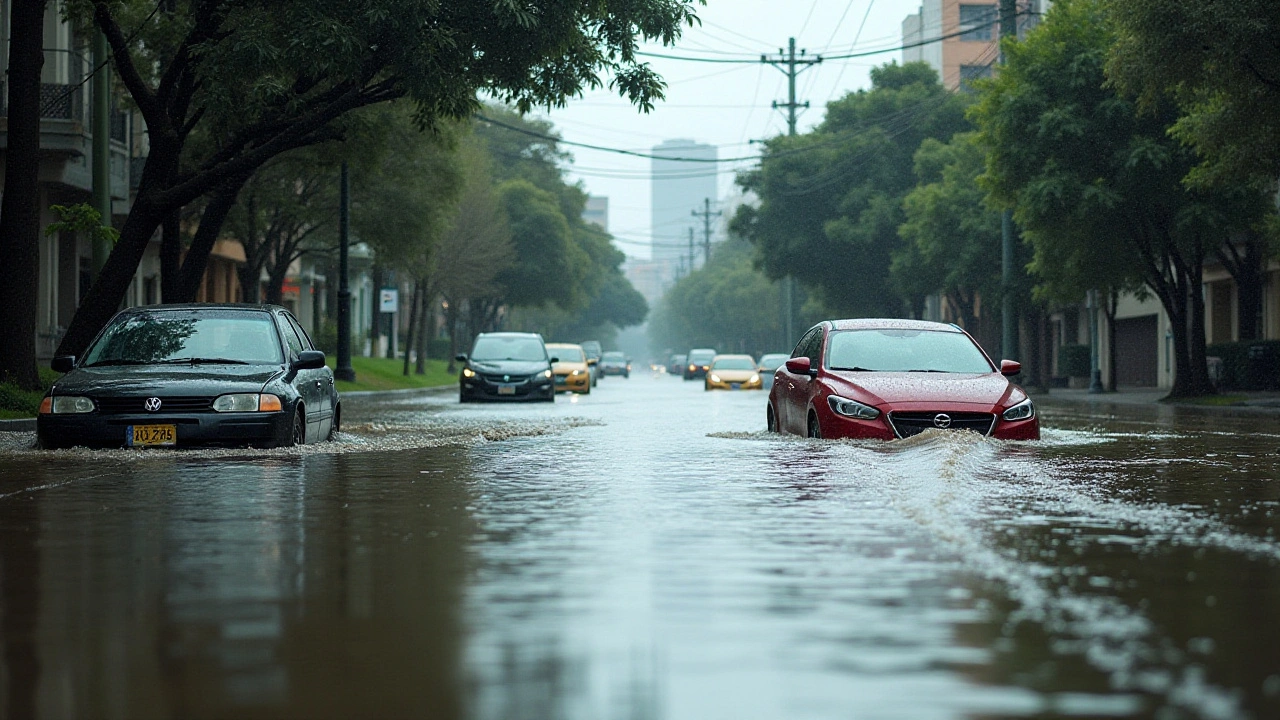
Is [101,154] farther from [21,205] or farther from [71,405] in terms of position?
[71,405]

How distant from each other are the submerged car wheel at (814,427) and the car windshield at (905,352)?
2.34 ft

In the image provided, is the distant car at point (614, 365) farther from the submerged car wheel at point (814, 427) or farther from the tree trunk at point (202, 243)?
the submerged car wheel at point (814, 427)

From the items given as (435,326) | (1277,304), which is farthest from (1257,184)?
(435,326)

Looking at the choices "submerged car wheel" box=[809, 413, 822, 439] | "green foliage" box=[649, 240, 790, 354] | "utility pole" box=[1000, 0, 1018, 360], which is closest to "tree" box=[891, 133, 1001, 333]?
"utility pole" box=[1000, 0, 1018, 360]

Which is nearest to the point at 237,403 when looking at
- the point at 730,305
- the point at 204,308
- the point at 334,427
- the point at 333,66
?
the point at 204,308

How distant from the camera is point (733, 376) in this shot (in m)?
51.2

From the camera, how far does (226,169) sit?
23875mm

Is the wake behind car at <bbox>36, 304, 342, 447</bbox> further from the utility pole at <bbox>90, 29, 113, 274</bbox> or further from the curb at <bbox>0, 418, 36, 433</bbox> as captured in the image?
the utility pole at <bbox>90, 29, 113, 274</bbox>

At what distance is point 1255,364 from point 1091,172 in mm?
8347

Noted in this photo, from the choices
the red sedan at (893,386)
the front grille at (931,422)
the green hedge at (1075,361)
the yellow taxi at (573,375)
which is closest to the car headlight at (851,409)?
the red sedan at (893,386)

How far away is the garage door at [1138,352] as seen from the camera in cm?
5794

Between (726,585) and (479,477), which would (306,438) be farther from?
(726,585)

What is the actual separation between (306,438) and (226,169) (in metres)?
8.25

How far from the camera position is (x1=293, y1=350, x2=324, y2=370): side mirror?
16.6 meters
